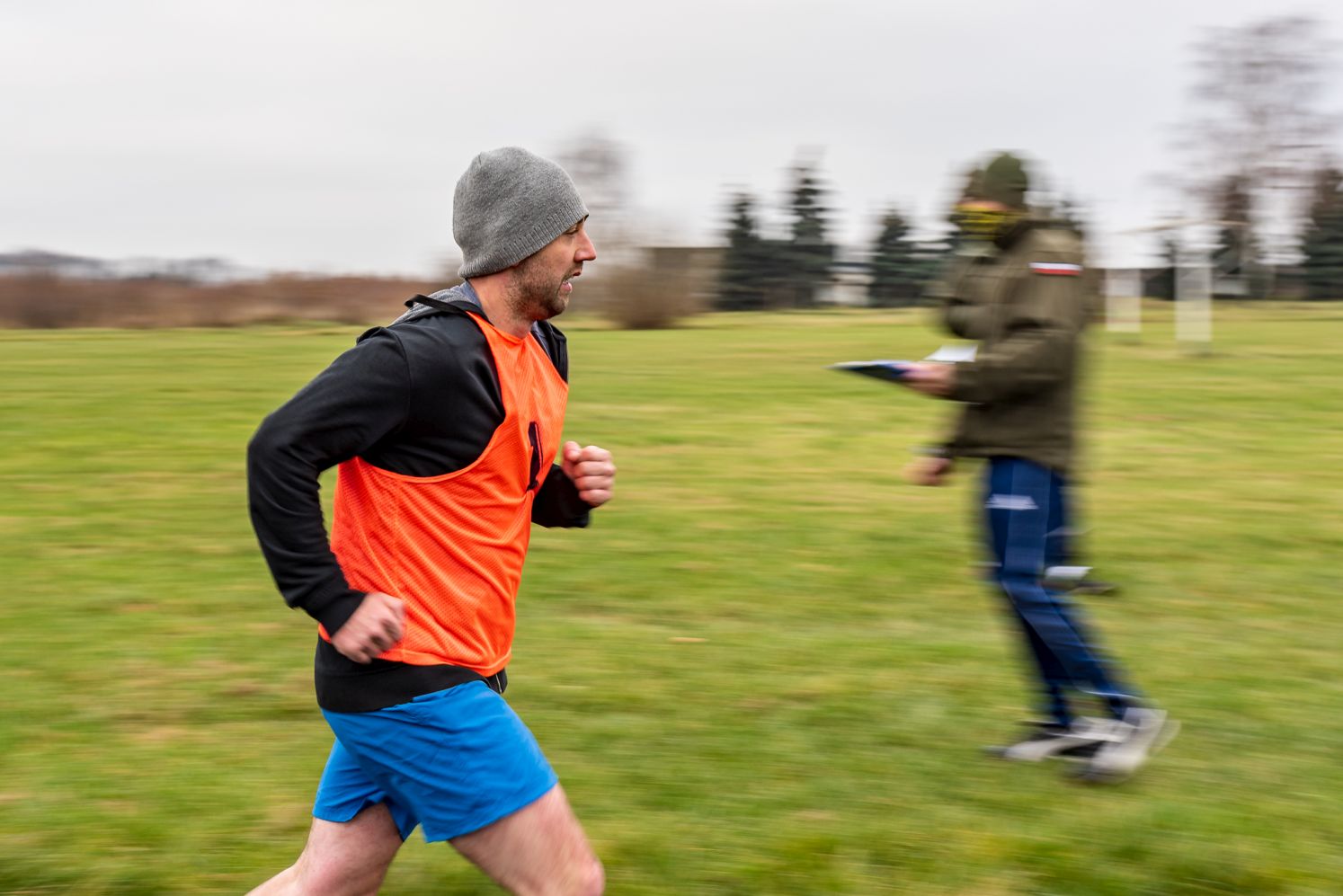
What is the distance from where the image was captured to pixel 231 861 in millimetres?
4188

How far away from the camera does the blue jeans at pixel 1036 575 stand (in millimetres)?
4684

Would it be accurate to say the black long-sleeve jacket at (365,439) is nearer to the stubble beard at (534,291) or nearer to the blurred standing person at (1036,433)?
the stubble beard at (534,291)

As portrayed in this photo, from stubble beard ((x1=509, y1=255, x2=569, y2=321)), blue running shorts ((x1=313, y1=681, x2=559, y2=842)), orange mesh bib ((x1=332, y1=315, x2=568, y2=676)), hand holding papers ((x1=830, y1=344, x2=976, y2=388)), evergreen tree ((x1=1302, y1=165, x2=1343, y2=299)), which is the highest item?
evergreen tree ((x1=1302, y1=165, x2=1343, y2=299))

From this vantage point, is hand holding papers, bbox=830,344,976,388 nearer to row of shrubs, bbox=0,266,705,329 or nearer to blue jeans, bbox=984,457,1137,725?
blue jeans, bbox=984,457,1137,725

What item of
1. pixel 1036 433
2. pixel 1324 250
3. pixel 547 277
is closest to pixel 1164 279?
pixel 1324 250

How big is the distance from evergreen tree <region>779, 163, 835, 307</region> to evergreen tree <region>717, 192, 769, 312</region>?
118 centimetres

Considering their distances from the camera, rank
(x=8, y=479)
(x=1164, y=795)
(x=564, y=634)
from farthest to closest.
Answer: (x=8, y=479)
(x=564, y=634)
(x=1164, y=795)

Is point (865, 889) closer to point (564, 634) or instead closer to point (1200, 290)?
point (564, 634)

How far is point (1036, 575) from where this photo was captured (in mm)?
4684

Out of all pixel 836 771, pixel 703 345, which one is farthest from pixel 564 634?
pixel 703 345

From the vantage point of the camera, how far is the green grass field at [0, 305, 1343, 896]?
4.19 meters

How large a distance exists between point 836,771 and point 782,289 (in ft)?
180

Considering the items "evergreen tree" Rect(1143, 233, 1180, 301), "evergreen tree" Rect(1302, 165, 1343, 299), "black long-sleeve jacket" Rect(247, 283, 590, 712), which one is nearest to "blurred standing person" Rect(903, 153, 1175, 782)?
"black long-sleeve jacket" Rect(247, 283, 590, 712)

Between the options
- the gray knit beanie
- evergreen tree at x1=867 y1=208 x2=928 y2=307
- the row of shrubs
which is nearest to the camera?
the gray knit beanie
